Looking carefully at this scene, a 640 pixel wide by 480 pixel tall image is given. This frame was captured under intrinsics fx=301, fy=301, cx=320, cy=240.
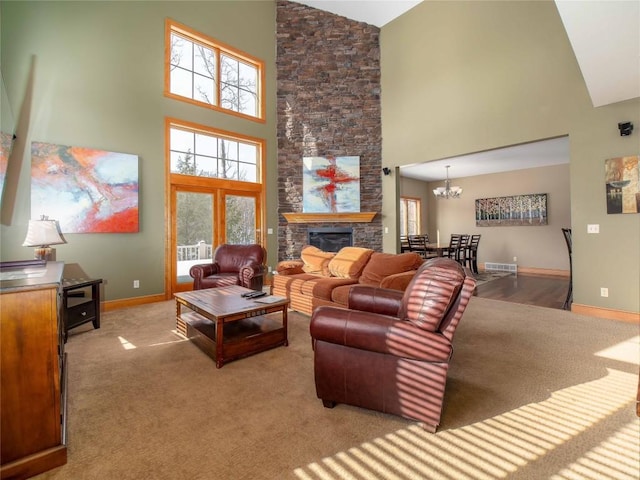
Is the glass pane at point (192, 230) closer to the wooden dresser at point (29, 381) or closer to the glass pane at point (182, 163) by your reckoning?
the glass pane at point (182, 163)

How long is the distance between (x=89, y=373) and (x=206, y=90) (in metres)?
4.96

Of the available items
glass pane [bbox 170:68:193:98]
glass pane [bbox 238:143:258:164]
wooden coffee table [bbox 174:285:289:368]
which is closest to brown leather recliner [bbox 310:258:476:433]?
wooden coffee table [bbox 174:285:289:368]

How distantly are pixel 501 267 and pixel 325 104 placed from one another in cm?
642

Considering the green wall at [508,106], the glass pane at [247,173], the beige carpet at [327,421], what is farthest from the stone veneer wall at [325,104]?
the beige carpet at [327,421]

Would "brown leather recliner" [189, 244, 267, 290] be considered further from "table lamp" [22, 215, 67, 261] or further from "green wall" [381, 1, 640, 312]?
"green wall" [381, 1, 640, 312]

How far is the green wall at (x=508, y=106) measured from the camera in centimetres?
377

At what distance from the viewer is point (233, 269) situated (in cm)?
466

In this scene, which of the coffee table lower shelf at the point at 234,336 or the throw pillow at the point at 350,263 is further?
the throw pillow at the point at 350,263

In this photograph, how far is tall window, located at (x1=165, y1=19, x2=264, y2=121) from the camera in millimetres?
5100

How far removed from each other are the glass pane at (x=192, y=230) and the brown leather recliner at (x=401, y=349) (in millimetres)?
4062

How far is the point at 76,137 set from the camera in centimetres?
404

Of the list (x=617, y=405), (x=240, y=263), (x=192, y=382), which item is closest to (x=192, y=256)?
(x=240, y=263)

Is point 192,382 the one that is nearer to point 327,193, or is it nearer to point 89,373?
point 89,373

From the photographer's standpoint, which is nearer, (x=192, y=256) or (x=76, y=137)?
(x=76, y=137)
